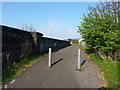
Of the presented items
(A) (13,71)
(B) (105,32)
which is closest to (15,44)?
(A) (13,71)

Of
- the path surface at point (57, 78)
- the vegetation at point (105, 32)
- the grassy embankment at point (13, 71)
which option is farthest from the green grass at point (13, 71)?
the vegetation at point (105, 32)

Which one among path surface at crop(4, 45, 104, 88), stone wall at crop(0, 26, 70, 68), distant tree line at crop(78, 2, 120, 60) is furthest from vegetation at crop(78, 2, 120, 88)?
stone wall at crop(0, 26, 70, 68)

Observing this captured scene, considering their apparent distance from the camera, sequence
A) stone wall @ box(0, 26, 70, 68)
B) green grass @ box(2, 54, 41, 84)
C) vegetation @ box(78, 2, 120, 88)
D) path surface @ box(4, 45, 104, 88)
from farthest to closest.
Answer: vegetation @ box(78, 2, 120, 88)
stone wall @ box(0, 26, 70, 68)
green grass @ box(2, 54, 41, 84)
path surface @ box(4, 45, 104, 88)

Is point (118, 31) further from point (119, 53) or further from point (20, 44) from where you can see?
point (20, 44)

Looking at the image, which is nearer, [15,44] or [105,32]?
[15,44]

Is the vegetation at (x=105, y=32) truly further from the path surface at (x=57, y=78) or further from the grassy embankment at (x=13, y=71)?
the grassy embankment at (x=13, y=71)

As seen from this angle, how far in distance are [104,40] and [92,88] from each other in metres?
5.47

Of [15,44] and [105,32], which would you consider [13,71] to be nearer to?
[15,44]

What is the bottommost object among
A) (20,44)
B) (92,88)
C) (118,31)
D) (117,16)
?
(92,88)

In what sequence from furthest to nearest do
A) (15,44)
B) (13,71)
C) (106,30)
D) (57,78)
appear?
(106,30) → (15,44) → (13,71) → (57,78)

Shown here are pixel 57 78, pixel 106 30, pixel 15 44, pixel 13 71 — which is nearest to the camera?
pixel 57 78

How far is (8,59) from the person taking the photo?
7047mm

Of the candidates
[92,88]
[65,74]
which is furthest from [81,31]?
[92,88]

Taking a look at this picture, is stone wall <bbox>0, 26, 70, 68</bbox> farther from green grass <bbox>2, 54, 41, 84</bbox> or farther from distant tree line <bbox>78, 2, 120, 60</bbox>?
distant tree line <bbox>78, 2, 120, 60</bbox>
